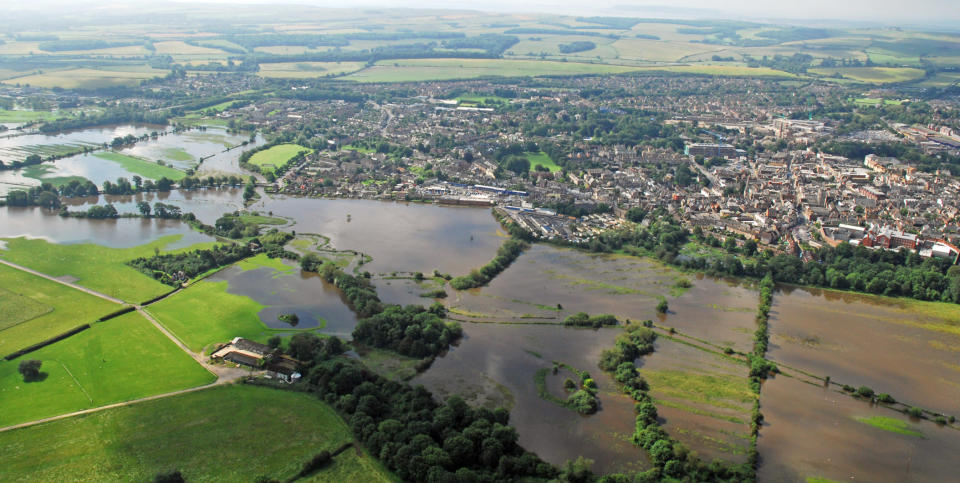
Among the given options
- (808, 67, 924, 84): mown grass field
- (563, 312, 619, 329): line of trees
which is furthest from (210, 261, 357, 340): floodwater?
(808, 67, 924, 84): mown grass field

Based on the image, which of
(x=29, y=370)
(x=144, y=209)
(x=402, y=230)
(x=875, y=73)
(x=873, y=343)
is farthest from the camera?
(x=875, y=73)

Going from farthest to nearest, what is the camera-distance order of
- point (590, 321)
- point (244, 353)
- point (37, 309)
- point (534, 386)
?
point (37, 309)
point (590, 321)
point (244, 353)
point (534, 386)

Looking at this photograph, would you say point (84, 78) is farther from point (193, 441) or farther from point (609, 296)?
point (609, 296)

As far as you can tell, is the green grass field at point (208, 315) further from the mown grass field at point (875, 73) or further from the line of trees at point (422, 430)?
the mown grass field at point (875, 73)

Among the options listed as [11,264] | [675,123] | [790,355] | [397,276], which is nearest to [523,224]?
[397,276]

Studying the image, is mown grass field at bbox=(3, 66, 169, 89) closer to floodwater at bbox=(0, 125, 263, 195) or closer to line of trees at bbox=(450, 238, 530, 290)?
floodwater at bbox=(0, 125, 263, 195)

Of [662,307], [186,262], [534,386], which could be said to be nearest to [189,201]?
[186,262]
